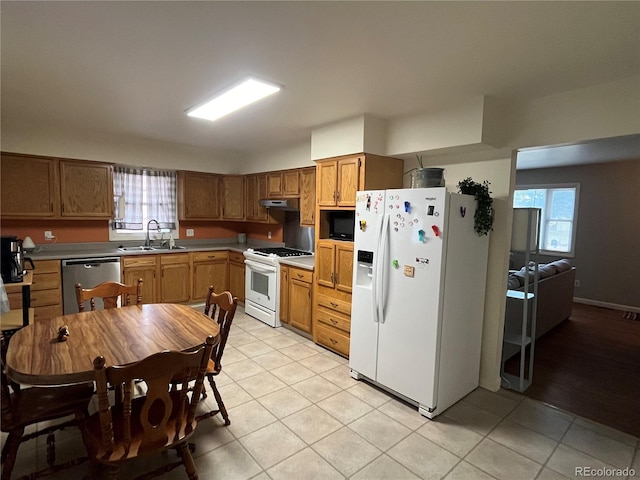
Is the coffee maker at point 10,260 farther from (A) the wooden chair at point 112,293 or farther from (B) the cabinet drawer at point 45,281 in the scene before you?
(A) the wooden chair at point 112,293

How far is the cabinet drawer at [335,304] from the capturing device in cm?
349

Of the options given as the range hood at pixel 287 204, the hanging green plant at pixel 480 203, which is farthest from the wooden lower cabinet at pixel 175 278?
the hanging green plant at pixel 480 203

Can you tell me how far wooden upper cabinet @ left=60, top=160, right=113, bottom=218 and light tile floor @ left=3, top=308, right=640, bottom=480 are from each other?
2946mm

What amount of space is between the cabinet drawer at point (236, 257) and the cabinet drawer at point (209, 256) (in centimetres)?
7

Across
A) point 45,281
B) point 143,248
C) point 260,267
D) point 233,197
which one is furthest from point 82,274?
point 233,197

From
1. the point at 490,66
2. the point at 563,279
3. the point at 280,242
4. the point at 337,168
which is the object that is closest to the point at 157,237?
the point at 280,242

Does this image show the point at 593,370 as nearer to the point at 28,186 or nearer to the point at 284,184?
the point at 284,184

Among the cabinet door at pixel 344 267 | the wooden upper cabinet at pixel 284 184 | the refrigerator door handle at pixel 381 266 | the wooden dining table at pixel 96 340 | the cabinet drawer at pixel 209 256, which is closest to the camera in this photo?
the wooden dining table at pixel 96 340

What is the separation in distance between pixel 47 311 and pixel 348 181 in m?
3.73

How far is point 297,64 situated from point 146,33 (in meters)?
0.87

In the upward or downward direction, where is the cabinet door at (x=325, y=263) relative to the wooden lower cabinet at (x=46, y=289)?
upward

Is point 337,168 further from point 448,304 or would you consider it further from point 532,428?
point 532,428

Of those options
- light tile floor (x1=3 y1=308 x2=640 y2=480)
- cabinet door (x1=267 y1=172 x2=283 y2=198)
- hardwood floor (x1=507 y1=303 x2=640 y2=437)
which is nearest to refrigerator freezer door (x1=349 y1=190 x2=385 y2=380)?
light tile floor (x1=3 y1=308 x2=640 y2=480)

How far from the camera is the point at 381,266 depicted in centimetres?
282
